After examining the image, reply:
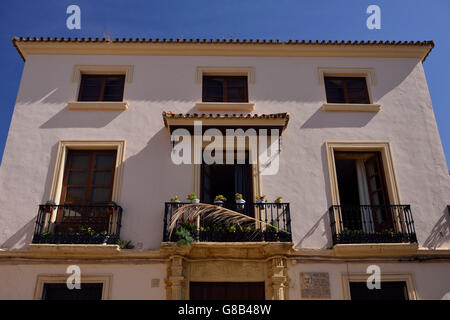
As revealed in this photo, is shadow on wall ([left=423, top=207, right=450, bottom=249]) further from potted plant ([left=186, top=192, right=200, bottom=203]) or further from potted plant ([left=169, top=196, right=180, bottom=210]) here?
potted plant ([left=169, top=196, right=180, bottom=210])

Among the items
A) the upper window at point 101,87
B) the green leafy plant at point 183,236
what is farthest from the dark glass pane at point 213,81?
the green leafy plant at point 183,236

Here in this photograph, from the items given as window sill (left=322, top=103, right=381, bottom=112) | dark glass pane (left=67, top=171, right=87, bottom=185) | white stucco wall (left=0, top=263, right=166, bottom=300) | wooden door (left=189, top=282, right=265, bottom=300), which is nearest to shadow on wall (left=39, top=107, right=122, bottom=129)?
dark glass pane (left=67, top=171, right=87, bottom=185)

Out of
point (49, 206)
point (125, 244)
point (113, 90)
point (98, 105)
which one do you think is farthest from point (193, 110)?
point (49, 206)

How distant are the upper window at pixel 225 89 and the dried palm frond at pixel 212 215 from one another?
8.96ft

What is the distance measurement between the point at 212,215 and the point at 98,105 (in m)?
3.44

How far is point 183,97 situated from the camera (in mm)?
9234

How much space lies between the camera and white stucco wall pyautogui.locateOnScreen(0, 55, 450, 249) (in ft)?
26.2

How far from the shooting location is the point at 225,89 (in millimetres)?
9469

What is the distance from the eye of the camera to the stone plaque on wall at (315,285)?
7312mm

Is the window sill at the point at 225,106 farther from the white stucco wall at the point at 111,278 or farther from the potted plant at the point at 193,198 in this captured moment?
the white stucco wall at the point at 111,278

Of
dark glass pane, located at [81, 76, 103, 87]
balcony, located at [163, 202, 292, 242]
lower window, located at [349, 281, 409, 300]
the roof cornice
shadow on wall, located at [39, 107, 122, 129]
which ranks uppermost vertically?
the roof cornice

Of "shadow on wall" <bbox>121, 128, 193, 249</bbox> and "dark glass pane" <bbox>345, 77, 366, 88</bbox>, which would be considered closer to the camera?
"shadow on wall" <bbox>121, 128, 193, 249</bbox>

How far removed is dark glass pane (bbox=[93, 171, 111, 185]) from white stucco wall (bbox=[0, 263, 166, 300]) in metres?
1.69
